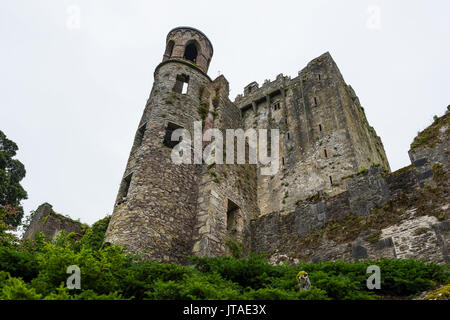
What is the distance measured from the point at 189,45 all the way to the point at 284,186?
971 centimetres

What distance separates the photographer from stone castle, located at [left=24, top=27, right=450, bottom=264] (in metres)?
9.95

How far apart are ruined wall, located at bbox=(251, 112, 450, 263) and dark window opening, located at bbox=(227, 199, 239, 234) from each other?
1.26 metres

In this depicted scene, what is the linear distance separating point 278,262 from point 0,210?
9916mm

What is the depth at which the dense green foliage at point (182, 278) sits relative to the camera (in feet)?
17.9

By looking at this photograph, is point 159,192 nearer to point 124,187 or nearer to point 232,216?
point 124,187

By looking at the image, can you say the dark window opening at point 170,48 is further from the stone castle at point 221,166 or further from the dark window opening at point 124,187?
the dark window opening at point 124,187

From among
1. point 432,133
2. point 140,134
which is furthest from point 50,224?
point 432,133

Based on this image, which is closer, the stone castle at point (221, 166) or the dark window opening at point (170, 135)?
the stone castle at point (221, 166)

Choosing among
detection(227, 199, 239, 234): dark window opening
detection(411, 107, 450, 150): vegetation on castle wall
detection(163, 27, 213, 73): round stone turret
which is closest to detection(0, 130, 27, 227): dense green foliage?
detection(163, 27, 213, 73): round stone turret

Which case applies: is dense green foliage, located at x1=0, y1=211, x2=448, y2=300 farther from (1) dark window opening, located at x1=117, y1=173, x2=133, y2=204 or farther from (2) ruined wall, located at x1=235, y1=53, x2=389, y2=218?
(2) ruined wall, located at x1=235, y1=53, x2=389, y2=218

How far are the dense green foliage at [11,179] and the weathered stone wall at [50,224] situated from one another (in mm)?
4206

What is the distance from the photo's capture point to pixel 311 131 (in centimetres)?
1786

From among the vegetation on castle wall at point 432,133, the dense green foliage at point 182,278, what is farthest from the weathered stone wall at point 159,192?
the vegetation on castle wall at point 432,133

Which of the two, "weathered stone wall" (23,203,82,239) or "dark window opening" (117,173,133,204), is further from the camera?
"weathered stone wall" (23,203,82,239)
